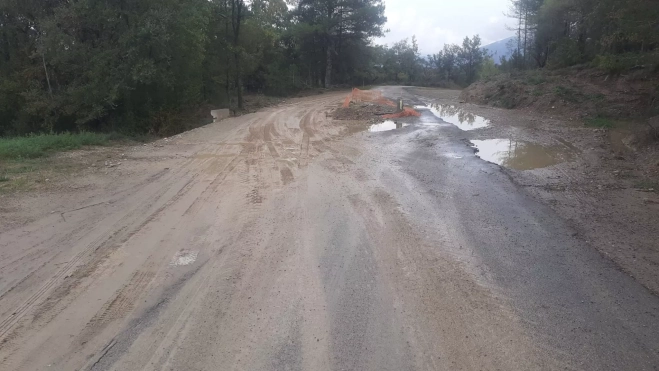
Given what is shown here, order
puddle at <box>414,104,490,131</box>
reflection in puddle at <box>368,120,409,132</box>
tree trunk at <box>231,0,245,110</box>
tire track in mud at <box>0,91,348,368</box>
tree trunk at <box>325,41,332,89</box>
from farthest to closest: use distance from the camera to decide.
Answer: tree trunk at <box>325,41,332,89</box>, tree trunk at <box>231,0,245,110</box>, puddle at <box>414,104,490,131</box>, reflection in puddle at <box>368,120,409,132</box>, tire track in mud at <box>0,91,348,368</box>

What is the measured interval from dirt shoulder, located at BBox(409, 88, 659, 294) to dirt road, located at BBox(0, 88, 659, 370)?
1.25 feet

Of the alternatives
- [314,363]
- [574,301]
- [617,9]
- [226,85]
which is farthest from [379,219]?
[226,85]

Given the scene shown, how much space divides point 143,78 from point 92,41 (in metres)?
3.54

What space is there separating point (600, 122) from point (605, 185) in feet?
30.7

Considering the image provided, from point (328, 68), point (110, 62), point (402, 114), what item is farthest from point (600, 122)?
point (328, 68)

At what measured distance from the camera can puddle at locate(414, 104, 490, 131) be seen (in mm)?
18219

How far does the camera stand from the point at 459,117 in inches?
840

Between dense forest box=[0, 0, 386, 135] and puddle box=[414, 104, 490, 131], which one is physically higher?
dense forest box=[0, 0, 386, 135]

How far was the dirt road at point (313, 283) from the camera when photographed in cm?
390

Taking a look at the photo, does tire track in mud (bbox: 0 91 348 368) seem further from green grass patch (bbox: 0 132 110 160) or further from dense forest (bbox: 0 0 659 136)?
dense forest (bbox: 0 0 659 136)

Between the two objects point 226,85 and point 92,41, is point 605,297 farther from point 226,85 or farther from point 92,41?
point 226,85

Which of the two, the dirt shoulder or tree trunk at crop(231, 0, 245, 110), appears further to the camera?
tree trunk at crop(231, 0, 245, 110)

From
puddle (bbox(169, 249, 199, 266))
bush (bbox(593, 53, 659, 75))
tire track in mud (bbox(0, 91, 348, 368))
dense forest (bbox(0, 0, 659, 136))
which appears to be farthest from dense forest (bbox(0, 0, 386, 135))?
bush (bbox(593, 53, 659, 75))

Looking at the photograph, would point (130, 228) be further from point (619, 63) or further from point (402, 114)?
point (619, 63)
